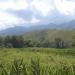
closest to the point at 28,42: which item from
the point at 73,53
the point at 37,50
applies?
the point at 37,50

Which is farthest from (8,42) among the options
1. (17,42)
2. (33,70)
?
(33,70)

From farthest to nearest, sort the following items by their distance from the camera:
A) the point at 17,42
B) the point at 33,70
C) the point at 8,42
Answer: the point at 8,42, the point at 17,42, the point at 33,70

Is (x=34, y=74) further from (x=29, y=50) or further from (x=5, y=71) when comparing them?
(x=29, y=50)

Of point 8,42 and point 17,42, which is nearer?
point 17,42

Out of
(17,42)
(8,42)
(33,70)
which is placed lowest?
(33,70)

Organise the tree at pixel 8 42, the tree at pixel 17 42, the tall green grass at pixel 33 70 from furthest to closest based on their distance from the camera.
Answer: the tree at pixel 8 42
the tree at pixel 17 42
the tall green grass at pixel 33 70

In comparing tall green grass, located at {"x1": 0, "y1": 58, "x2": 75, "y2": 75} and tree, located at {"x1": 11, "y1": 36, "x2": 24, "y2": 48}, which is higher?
tree, located at {"x1": 11, "y1": 36, "x2": 24, "y2": 48}

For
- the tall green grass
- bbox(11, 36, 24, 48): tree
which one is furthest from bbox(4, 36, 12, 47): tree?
the tall green grass

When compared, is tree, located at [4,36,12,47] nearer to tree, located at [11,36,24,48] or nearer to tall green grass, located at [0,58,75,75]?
tree, located at [11,36,24,48]

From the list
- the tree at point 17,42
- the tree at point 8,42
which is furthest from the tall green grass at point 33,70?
the tree at point 17,42

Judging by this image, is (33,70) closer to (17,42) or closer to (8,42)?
(17,42)

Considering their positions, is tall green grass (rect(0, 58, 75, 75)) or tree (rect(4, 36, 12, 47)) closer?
tall green grass (rect(0, 58, 75, 75))

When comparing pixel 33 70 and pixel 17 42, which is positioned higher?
pixel 17 42

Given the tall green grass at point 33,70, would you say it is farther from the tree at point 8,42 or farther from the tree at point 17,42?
the tree at point 17,42
